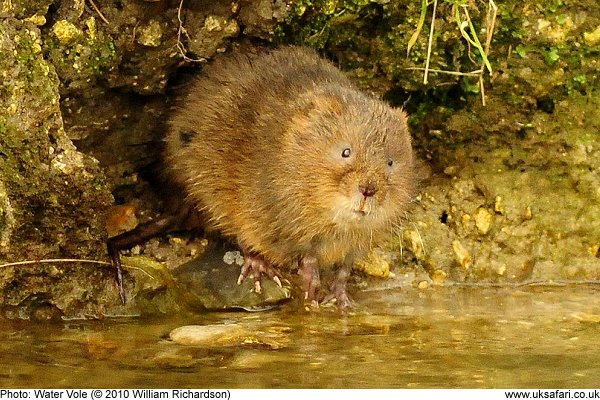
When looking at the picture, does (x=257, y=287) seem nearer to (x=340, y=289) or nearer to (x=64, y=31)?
(x=340, y=289)

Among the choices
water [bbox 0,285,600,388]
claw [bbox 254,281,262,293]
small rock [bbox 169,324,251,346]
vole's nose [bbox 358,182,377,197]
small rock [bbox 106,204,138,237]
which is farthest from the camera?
small rock [bbox 106,204,138,237]

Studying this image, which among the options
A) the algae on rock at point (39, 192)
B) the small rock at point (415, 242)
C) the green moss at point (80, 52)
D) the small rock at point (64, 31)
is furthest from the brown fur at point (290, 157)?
the small rock at point (64, 31)

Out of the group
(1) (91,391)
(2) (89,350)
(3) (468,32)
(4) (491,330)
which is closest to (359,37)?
(3) (468,32)

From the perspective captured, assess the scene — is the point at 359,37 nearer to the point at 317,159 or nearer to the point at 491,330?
the point at 317,159

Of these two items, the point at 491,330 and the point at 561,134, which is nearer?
the point at 491,330

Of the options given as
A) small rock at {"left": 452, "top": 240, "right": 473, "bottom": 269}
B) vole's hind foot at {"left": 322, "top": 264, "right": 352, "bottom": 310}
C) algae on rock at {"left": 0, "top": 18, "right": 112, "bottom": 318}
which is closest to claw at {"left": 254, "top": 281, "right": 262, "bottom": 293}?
vole's hind foot at {"left": 322, "top": 264, "right": 352, "bottom": 310}

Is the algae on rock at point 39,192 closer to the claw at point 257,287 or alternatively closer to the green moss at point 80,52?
the green moss at point 80,52

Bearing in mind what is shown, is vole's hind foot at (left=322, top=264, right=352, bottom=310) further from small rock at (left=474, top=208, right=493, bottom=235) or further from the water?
small rock at (left=474, top=208, right=493, bottom=235)
